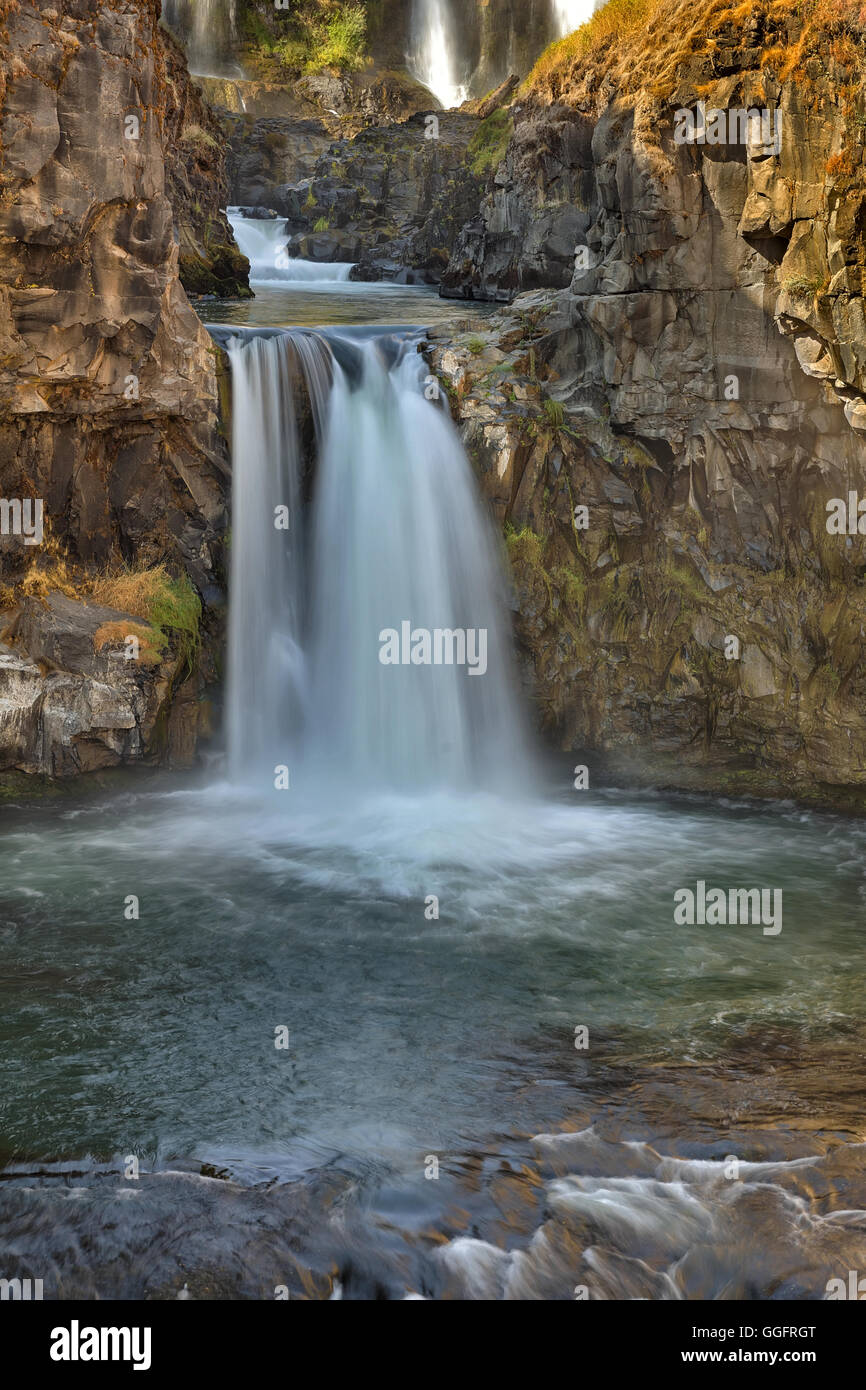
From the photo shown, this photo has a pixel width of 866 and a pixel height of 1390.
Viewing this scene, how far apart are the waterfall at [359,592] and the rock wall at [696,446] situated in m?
0.67

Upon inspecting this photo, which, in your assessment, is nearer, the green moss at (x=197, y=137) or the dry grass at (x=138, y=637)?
the dry grass at (x=138, y=637)

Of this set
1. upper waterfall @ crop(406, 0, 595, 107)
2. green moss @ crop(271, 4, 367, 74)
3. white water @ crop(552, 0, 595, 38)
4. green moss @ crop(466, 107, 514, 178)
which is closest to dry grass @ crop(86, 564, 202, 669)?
green moss @ crop(466, 107, 514, 178)

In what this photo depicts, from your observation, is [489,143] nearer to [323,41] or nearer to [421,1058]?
[323,41]

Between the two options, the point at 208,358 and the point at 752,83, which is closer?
the point at 752,83

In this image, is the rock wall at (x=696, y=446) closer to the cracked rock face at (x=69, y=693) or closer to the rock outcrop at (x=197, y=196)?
the cracked rock face at (x=69, y=693)

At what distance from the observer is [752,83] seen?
1356 centimetres

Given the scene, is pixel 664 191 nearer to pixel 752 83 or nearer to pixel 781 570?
pixel 752 83

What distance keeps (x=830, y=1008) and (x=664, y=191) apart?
10400 millimetres

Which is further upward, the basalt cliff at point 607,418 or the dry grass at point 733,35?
the dry grass at point 733,35

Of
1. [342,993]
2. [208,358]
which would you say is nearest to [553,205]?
[208,358]

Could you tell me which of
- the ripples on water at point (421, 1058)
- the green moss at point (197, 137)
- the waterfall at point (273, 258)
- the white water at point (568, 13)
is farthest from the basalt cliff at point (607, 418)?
the white water at point (568, 13)

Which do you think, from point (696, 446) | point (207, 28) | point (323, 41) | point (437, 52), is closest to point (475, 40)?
point (437, 52)

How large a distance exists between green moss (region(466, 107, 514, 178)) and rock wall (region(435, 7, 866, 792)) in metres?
11.3

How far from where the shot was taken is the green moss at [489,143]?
86.3 feet
